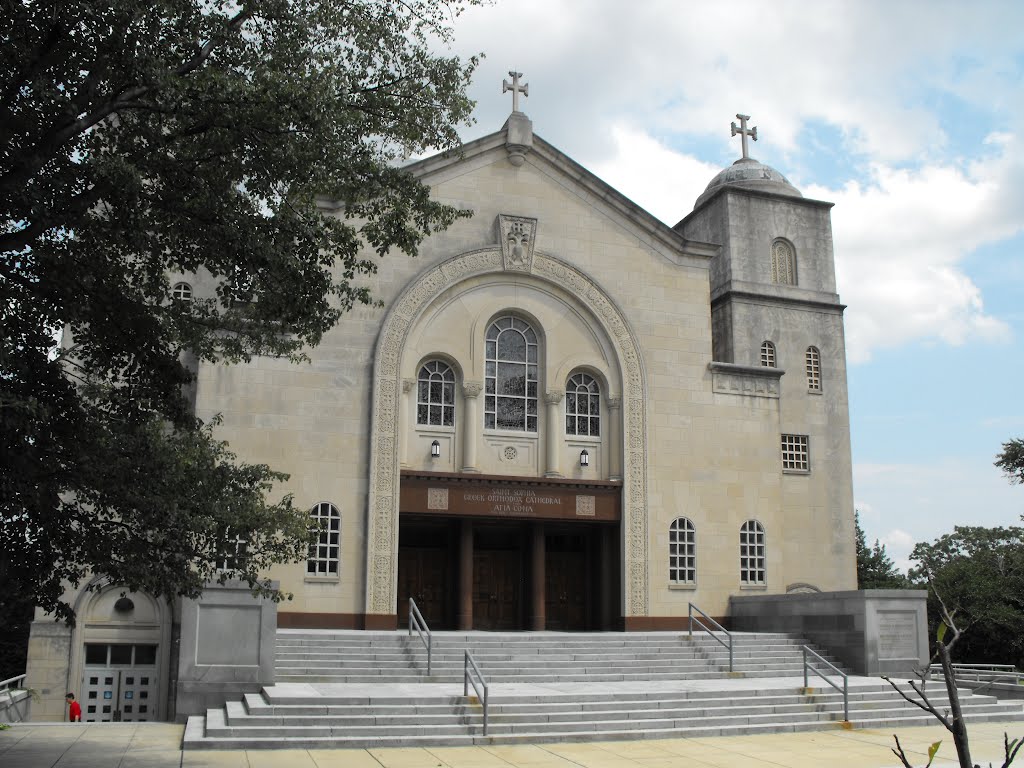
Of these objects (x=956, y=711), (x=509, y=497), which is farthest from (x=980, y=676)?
(x=956, y=711)

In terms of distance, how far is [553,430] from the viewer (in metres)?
25.3

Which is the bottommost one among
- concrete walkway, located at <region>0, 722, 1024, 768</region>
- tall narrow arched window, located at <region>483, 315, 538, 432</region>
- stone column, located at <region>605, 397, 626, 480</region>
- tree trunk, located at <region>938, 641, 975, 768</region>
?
concrete walkway, located at <region>0, 722, 1024, 768</region>

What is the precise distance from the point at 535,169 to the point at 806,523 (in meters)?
12.4

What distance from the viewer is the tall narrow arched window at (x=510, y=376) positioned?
25328 mm

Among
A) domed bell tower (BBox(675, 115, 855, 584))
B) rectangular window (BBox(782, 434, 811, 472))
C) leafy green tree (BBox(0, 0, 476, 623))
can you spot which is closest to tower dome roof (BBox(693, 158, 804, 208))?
domed bell tower (BBox(675, 115, 855, 584))

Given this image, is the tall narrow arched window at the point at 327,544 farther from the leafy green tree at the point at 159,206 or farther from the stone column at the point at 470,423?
the leafy green tree at the point at 159,206

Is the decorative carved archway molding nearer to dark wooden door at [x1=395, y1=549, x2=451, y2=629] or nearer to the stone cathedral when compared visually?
the stone cathedral

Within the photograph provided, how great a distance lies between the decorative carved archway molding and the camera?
23.3 m

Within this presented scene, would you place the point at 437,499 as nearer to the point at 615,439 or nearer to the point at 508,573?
the point at 508,573

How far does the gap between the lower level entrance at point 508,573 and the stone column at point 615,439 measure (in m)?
1.38

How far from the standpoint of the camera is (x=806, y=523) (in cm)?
2809

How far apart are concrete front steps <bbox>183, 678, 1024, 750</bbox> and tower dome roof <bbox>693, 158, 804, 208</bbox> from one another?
17188 mm

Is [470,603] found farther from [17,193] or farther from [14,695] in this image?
[17,193]

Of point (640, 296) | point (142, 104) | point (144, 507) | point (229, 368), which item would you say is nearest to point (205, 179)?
point (142, 104)
